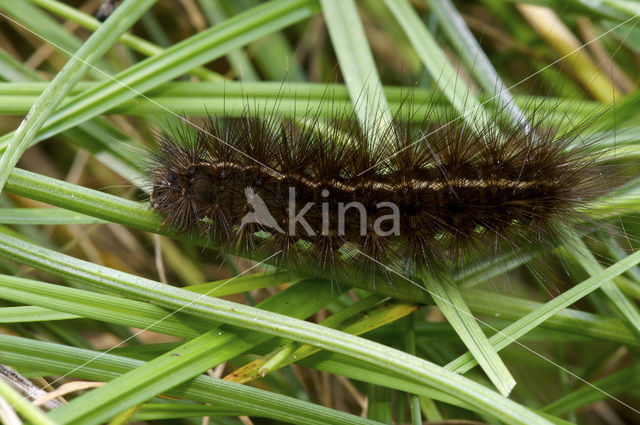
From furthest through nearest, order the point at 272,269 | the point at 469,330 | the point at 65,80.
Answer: the point at 272,269 < the point at 65,80 < the point at 469,330

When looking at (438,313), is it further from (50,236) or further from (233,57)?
(50,236)

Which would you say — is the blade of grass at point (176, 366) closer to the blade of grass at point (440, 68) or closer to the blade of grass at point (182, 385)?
the blade of grass at point (182, 385)

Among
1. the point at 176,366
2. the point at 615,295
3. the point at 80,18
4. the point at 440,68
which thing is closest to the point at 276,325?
the point at 176,366

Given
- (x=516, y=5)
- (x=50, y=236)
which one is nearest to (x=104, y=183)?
(x=50, y=236)

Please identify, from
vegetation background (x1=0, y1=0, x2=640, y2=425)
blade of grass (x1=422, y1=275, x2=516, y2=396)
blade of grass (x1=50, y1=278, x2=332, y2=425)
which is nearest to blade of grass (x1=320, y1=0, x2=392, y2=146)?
vegetation background (x1=0, y1=0, x2=640, y2=425)

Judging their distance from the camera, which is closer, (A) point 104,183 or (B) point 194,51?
(B) point 194,51

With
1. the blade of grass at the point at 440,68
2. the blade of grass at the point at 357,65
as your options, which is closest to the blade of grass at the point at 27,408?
the blade of grass at the point at 357,65

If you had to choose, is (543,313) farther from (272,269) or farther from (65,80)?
(65,80)
